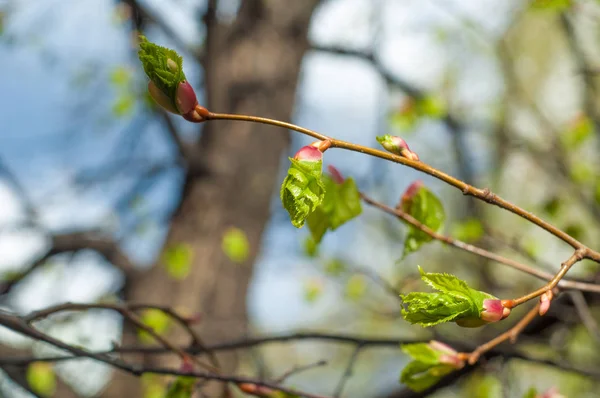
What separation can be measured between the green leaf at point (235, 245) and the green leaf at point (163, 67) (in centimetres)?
186

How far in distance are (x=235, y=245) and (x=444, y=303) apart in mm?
1952

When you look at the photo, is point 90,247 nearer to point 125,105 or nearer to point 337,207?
point 125,105

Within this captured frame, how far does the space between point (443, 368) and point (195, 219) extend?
200 centimetres

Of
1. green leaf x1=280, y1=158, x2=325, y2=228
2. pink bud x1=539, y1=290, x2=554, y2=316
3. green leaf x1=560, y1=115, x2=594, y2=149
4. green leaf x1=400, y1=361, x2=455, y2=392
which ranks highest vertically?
green leaf x1=560, y1=115, x2=594, y2=149

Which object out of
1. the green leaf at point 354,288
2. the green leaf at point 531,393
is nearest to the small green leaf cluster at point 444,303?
the green leaf at point 531,393

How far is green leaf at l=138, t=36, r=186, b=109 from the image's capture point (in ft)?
2.01

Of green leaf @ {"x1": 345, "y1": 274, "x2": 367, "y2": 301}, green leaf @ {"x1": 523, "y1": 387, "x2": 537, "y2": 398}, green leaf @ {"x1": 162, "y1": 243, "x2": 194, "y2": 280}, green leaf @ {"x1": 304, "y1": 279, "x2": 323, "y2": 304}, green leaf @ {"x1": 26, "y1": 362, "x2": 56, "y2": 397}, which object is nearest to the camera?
green leaf @ {"x1": 523, "y1": 387, "x2": 537, "y2": 398}

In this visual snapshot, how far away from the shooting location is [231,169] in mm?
2820

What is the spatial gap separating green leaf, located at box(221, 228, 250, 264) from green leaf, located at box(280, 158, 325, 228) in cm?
189

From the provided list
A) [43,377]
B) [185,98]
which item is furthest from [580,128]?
[43,377]

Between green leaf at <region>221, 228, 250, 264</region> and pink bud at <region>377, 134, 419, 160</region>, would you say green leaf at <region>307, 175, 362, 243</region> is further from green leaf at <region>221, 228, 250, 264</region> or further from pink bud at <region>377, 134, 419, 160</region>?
green leaf at <region>221, 228, 250, 264</region>

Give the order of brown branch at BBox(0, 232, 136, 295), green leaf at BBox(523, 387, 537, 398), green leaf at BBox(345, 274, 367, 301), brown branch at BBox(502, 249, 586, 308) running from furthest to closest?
green leaf at BBox(345, 274, 367, 301) < brown branch at BBox(0, 232, 136, 295) < green leaf at BBox(523, 387, 537, 398) < brown branch at BBox(502, 249, 586, 308)

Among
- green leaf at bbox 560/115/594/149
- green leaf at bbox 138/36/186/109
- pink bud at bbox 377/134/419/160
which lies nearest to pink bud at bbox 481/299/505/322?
pink bud at bbox 377/134/419/160

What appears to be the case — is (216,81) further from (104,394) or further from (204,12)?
(104,394)
